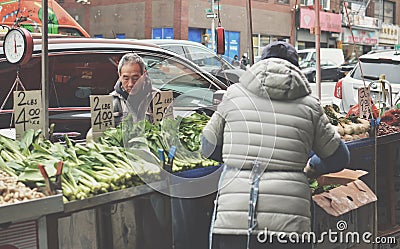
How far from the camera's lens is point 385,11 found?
3584 cm

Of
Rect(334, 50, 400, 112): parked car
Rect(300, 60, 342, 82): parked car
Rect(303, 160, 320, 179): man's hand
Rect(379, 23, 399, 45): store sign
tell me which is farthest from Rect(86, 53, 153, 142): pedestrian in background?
Rect(379, 23, 399, 45): store sign

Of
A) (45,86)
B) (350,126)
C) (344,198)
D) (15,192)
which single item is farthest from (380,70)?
(15,192)

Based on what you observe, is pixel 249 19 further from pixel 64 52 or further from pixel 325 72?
pixel 325 72

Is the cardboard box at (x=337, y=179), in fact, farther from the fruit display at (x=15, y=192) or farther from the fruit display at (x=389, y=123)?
the fruit display at (x=15, y=192)

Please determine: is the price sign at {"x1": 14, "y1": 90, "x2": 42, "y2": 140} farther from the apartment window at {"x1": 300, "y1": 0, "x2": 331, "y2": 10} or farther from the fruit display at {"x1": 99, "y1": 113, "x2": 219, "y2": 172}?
the apartment window at {"x1": 300, "y1": 0, "x2": 331, "y2": 10}

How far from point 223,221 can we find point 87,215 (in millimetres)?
658

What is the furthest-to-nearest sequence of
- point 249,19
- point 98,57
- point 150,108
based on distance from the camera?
point 249,19 → point 98,57 → point 150,108

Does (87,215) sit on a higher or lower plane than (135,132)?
lower

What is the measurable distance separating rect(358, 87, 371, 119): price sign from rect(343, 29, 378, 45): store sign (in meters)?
28.6

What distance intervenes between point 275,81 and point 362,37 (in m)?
32.3

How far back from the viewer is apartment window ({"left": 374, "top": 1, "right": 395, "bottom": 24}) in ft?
116

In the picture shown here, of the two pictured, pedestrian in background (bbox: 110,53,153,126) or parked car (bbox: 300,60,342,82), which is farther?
parked car (bbox: 300,60,342,82)

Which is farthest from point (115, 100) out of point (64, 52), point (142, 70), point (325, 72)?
point (325, 72)

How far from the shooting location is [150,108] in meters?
3.68
